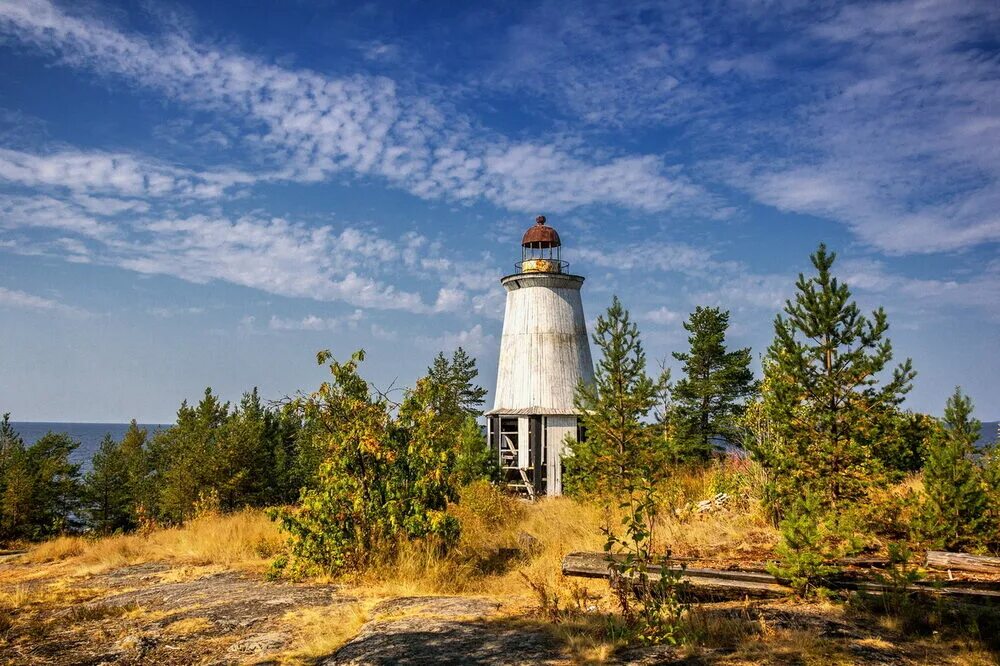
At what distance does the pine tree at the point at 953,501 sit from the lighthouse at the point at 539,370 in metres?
15.7

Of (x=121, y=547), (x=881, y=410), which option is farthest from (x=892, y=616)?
(x=121, y=547)

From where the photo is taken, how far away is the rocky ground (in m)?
6.28

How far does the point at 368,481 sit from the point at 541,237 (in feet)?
57.6

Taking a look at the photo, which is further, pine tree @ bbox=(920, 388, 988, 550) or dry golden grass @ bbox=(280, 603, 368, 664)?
pine tree @ bbox=(920, 388, 988, 550)

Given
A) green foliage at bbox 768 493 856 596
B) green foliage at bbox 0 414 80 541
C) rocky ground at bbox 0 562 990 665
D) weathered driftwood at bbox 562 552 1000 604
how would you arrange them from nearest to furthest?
rocky ground at bbox 0 562 990 665, weathered driftwood at bbox 562 552 1000 604, green foliage at bbox 768 493 856 596, green foliage at bbox 0 414 80 541

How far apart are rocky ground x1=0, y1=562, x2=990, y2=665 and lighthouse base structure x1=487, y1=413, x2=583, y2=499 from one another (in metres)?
16.6

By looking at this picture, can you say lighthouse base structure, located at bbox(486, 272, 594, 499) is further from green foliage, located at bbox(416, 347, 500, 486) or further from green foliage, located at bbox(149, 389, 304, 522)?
green foliage, located at bbox(149, 389, 304, 522)

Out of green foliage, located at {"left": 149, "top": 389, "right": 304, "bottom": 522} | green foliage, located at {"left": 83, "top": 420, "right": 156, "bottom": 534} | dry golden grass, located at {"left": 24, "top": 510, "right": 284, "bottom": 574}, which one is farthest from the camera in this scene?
green foliage, located at {"left": 83, "top": 420, "right": 156, "bottom": 534}

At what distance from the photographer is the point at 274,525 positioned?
597 inches

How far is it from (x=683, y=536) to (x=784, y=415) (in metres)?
3.00

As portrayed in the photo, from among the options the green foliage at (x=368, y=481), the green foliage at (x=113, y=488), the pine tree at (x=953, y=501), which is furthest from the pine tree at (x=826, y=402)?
the green foliage at (x=113, y=488)

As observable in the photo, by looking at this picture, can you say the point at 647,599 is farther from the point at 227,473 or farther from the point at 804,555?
the point at 227,473

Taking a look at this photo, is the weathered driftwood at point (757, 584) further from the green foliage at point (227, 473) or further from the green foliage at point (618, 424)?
the green foliage at point (227, 473)

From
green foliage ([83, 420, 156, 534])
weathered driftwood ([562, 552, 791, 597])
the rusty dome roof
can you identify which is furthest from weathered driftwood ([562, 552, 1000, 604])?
green foliage ([83, 420, 156, 534])
